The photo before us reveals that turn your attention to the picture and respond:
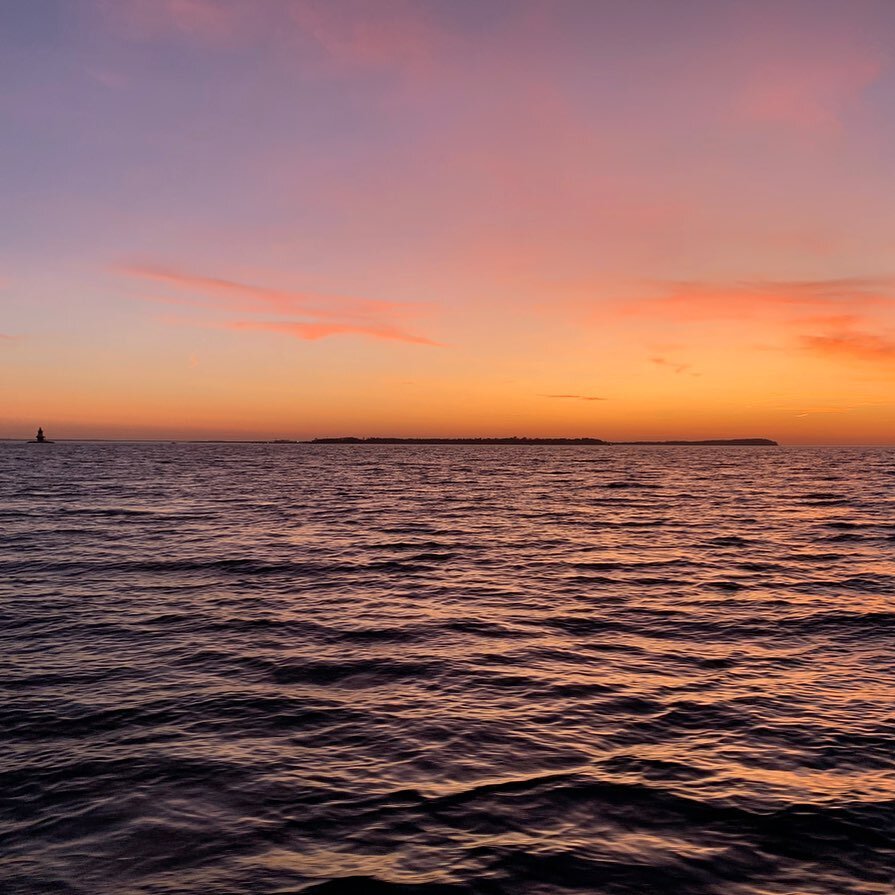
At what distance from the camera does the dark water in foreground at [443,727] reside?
7715mm

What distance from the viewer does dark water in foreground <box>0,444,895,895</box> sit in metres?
7.71

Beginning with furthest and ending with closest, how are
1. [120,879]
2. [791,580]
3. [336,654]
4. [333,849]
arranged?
[791,580] → [336,654] → [333,849] → [120,879]

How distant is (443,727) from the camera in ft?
37.6

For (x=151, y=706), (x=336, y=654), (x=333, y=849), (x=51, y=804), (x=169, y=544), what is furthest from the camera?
(x=169, y=544)

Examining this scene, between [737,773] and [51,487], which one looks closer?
[737,773]

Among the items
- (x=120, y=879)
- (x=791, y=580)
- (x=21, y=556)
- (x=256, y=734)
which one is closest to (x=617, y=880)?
(x=120, y=879)

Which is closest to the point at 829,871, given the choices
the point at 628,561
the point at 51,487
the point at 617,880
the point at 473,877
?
the point at 617,880

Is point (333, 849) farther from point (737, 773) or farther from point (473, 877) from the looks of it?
point (737, 773)

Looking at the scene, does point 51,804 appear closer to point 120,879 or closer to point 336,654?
point 120,879

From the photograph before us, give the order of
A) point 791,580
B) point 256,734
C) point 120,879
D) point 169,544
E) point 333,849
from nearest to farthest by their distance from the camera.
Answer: point 120,879, point 333,849, point 256,734, point 791,580, point 169,544

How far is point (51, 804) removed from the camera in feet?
28.9

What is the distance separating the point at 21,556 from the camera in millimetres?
28250

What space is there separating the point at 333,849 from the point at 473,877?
62.8 inches

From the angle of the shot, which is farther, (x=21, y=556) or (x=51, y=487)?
(x=51, y=487)
